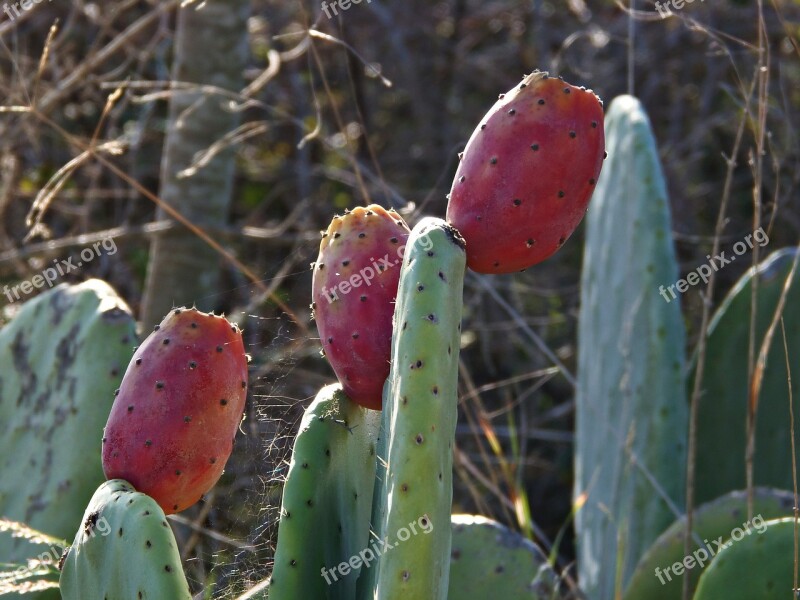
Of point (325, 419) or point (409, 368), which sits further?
point (325, 419)

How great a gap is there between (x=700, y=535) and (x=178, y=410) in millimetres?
1023

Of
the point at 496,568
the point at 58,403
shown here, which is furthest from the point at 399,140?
the point at 496,568

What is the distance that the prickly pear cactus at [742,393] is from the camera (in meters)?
2.13

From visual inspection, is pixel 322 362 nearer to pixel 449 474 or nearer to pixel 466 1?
pixel 466 1

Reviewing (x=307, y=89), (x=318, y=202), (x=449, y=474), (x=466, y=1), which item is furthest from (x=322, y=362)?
(x=449, y=474)

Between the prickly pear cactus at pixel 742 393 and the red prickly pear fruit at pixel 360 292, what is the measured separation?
1.04 m

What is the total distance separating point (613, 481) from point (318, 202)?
6.13 ft

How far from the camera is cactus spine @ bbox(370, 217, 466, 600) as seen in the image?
101 cm

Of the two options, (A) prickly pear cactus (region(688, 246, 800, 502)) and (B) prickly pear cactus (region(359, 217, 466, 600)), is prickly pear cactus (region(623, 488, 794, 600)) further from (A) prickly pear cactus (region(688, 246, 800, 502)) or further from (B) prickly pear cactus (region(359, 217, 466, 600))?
(B) prickly pear cactus (region(359, 217, 466, 600))

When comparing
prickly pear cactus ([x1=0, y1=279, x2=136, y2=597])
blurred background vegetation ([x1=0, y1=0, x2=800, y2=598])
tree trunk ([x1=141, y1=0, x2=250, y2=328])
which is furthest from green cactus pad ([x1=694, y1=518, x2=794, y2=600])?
tree trunk ([x1=141, y1=0, x2=250, y2=328])

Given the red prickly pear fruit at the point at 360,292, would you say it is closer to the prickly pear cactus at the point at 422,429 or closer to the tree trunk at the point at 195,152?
the prickly pear cactus at the point at 422,429

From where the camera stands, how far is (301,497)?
4.04 ft

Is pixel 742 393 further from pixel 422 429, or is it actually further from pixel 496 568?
pixel 422 429

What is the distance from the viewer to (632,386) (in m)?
2.20
